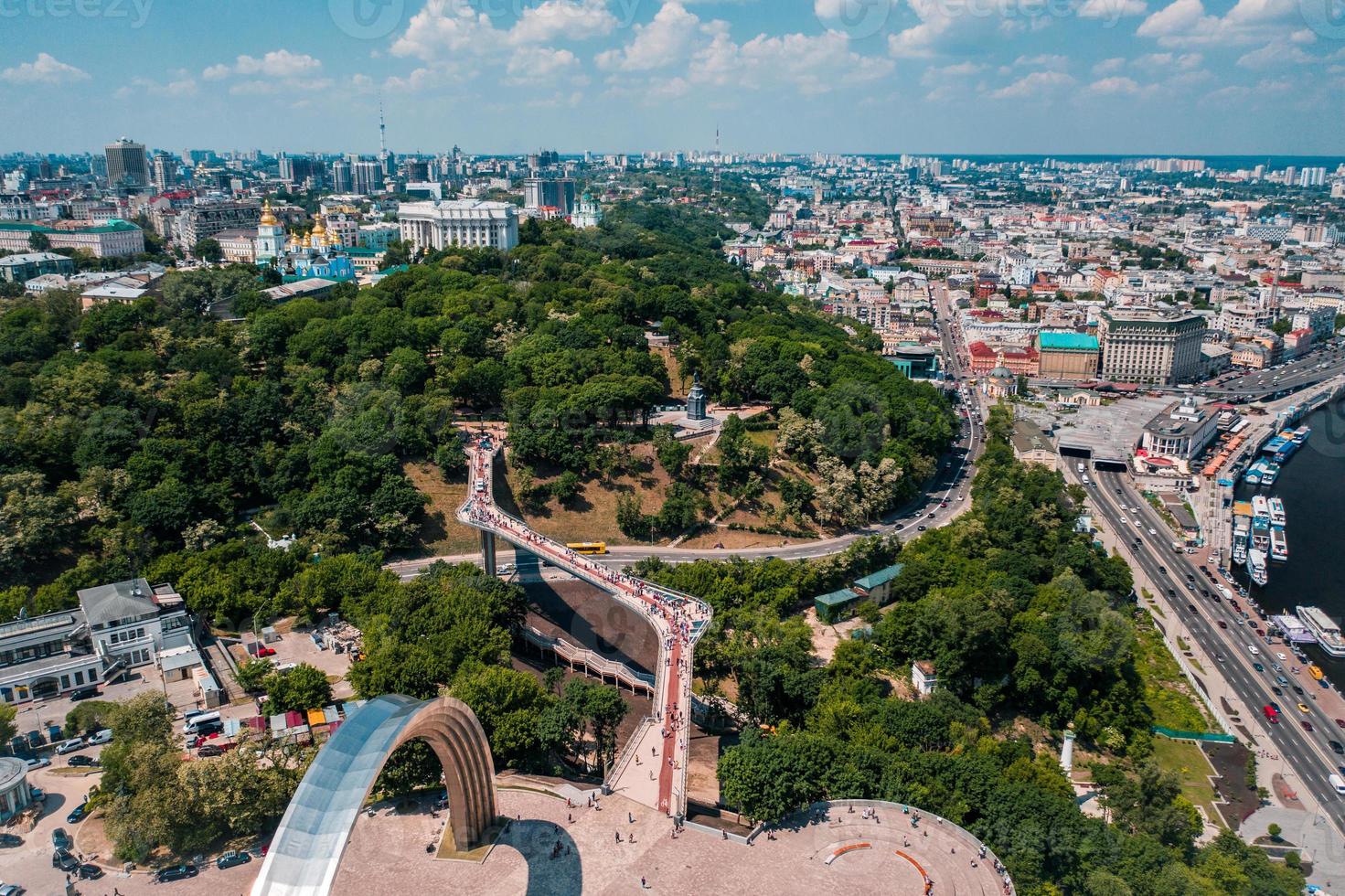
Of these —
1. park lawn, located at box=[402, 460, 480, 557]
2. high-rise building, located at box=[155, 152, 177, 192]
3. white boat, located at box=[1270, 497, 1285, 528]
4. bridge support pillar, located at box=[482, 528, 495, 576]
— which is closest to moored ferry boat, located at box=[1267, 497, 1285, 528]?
white boat, located at box=[1270, 497, 1285, 528]

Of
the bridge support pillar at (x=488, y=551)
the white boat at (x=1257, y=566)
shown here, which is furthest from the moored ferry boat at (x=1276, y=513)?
the bridge support pillar at (x=488, y=551)

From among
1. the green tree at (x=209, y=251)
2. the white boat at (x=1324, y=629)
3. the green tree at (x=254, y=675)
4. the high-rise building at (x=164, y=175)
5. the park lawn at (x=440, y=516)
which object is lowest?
the white boat at (x=1324, y=629)

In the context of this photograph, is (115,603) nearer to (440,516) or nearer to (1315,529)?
(440,516)

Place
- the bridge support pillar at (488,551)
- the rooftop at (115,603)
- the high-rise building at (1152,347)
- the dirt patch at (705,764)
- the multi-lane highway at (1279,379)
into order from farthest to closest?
the high-rise building at (1152,347) < the multi-lane highway at (1279,379) < the bridge support pillar at (488,551) < the rooftop at (115,603) < the dirt patch at (705,764)

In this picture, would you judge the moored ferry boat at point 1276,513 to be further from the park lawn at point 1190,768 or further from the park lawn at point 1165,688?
the park lawn at point 1190,768

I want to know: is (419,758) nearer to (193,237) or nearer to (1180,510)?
(1180,510)

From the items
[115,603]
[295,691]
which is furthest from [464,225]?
[295,691]
